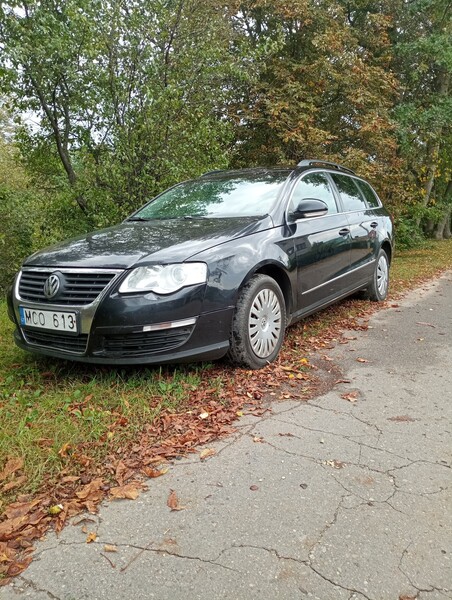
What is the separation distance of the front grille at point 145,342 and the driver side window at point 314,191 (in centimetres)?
168

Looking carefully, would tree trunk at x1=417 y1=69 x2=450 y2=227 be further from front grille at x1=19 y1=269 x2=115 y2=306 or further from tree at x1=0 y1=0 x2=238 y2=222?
front grille at x1=19 y1=269 x2=115 y2=306

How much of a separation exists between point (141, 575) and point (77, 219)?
6.79m

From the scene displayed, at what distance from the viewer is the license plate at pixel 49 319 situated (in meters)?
3.07

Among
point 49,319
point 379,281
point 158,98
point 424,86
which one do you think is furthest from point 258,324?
point 424,86

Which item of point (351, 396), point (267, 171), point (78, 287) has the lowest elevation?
point (351, 396)

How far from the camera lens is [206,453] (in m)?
2.56

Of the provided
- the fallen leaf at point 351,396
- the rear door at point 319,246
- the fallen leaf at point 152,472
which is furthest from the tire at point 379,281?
the fallen leaf at point 152,472

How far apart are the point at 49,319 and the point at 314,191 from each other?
286cm

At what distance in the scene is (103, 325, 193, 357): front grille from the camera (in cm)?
308

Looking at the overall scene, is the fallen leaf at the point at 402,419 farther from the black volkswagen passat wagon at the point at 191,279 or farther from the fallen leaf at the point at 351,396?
the black volkswagen passat wagon at the point at 191,279

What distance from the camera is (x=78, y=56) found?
7.03 metres

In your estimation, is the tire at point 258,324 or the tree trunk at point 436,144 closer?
the tire at point 258,324

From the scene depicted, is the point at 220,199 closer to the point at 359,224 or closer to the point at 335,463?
the point at 359,224

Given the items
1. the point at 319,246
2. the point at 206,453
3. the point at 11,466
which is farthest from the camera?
the point at 319,246
